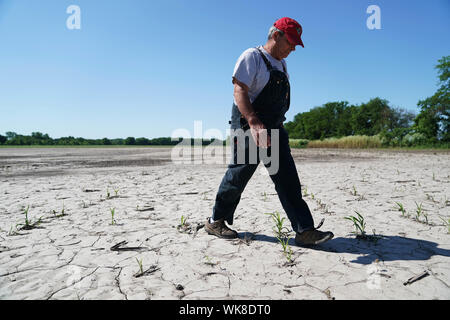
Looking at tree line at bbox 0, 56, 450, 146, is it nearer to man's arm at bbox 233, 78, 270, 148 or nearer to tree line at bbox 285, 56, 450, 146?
tree line at bbox 285, 56, 450, 146

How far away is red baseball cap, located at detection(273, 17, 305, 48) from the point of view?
2104 mm

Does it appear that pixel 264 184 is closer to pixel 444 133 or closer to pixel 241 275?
pixel 241 275

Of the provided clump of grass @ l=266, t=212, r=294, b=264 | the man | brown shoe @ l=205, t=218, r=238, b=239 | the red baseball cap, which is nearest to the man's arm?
the man

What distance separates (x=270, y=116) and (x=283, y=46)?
2.01 feet

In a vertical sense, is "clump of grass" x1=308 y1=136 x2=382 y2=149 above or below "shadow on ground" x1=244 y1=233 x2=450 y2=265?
above

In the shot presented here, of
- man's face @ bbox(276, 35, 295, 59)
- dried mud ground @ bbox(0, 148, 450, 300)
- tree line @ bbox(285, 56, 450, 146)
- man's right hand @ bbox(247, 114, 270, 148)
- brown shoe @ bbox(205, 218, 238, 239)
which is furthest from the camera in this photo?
tree line @ bbox(285, 56, 450, 146)

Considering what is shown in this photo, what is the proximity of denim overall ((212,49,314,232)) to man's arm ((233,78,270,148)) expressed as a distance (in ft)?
0.54

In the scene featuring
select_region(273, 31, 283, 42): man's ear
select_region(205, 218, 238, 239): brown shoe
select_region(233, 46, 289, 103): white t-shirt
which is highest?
select_region(273, 31, 283, 42): man's ear

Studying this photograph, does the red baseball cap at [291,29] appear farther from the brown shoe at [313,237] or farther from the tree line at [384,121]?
the tree line at [384,121]

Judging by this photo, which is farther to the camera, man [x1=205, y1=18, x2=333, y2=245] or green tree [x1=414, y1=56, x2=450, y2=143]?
green tree [x1=414, y1=56, x2=450, y2=143]

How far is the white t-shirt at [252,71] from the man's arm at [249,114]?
0.19 feet

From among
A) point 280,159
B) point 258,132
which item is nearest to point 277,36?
point 258,132

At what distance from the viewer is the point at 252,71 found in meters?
2.08

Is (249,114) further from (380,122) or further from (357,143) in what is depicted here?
(380,122)
